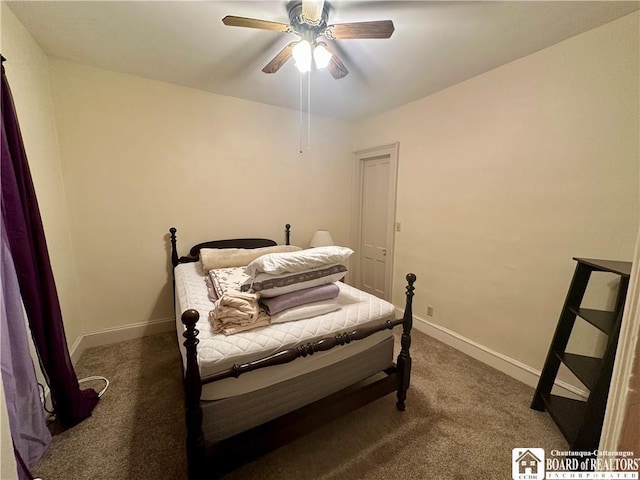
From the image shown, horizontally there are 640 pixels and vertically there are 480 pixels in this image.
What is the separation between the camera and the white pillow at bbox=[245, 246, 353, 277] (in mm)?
1582

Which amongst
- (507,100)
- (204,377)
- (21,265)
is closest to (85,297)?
Answer: (21,265)

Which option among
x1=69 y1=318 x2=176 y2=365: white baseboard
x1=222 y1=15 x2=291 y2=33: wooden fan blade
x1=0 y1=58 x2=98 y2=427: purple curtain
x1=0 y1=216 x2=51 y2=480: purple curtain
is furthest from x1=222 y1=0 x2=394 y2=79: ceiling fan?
x1=69 y1=318 x2=176 y2=365: white baseboard

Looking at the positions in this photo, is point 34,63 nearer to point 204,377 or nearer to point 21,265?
point 21,265

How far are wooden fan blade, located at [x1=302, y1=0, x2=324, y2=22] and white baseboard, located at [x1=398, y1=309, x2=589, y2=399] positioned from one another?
2833 mm

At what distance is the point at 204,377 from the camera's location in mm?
1141

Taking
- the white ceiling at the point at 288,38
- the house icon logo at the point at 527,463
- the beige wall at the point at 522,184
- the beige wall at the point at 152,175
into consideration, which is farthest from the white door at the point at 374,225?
the house icon logo at the point at 527,463

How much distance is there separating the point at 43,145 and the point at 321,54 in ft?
7.26

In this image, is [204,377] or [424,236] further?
[424,236]

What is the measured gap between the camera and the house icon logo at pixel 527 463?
138 centimetres

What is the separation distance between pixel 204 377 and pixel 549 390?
227 cm

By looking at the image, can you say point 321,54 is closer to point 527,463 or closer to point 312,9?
point 312,9

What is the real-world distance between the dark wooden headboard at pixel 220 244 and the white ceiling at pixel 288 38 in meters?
1.57

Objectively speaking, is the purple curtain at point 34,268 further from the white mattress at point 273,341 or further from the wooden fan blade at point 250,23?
the wooden fan blade at point 250,23

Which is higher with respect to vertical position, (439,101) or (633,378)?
(439,101)
